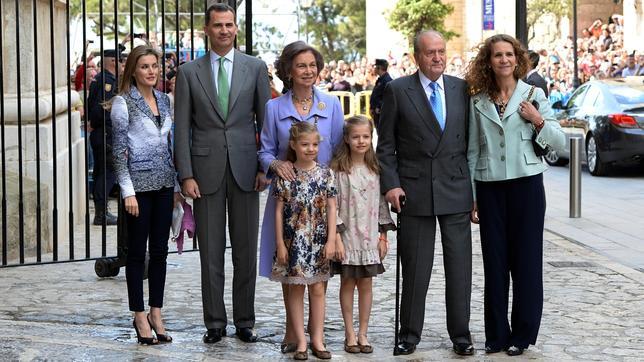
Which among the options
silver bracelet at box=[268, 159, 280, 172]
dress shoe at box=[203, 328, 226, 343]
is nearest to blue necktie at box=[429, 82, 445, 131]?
silver bracelet at box=[268, 159, 280, 172]

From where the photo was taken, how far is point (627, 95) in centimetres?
2036

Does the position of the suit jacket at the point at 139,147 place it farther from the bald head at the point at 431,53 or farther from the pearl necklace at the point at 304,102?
the bald head at the point at 431,53

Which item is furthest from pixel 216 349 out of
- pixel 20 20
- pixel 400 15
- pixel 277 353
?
pixel 400 15

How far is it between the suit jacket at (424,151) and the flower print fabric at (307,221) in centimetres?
32

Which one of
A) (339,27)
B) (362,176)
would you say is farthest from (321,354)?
(339,27)

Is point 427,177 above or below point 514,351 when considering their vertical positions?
above

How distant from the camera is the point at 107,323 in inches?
330

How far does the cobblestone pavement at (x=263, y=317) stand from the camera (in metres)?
7.48

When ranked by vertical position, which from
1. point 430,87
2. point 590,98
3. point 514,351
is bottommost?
point 514,351

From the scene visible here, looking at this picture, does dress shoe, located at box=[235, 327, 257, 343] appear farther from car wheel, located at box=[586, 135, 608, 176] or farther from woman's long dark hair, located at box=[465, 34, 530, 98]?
car wheel, located at box=[586, 135, 608, 176]

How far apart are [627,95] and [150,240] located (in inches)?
539

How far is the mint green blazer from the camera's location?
24.2 ft

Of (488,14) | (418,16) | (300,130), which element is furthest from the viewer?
(418,16)

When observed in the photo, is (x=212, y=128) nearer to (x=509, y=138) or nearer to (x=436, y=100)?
(x=436, y=100)
